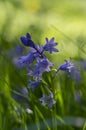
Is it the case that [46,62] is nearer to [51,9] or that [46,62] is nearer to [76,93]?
[76,93]

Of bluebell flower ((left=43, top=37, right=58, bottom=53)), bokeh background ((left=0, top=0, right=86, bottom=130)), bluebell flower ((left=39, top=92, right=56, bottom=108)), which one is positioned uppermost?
bokeh background ((left=0, top=0, right=86, bottom=130))

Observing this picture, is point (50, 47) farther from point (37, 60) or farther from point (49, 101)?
point (49, 101)

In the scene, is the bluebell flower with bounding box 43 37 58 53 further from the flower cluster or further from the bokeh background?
the bokeh background

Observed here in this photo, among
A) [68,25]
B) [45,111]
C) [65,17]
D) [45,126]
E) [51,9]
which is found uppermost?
[51,9]

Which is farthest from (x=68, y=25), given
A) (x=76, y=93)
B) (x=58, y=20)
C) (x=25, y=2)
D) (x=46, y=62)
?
(x=46, y=62)

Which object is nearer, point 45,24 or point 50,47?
point 50,47

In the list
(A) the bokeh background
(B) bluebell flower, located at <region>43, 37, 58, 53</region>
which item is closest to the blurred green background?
(A) the bokeh background

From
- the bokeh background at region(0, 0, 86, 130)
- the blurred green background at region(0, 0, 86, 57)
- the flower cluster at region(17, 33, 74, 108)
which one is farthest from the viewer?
the blurred green background at region(0, 0, 86, 57)

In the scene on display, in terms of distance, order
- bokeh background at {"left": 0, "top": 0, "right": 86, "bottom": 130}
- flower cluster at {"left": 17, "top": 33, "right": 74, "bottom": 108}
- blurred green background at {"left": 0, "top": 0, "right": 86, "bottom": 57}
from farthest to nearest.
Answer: blurred green background at {"left": 0, "top": 0, "right": 86, "bottom": 57}, bokeh background at {"left": 0, "top": 0, "right": 86, "bottom": 130}, flower cluster at {"left": 17, "top": 33, "right": 74, "bottom": 108}

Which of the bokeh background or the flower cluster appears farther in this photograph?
the bokeh background

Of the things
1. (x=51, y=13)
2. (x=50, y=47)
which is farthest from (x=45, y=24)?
(x=50, y=47)

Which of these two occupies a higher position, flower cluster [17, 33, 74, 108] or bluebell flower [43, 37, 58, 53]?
bluebell flower [43, 37, 58, 53]
